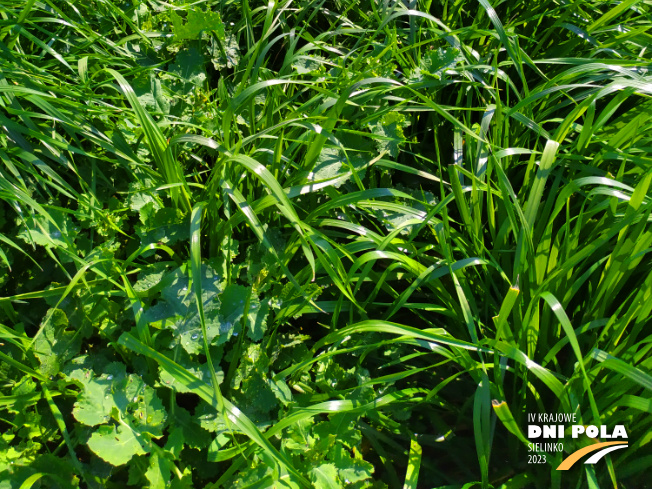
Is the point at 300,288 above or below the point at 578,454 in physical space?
above

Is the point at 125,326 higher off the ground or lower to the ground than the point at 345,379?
higher

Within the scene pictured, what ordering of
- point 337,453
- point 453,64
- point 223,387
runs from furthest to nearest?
point 453,64, point 223,387, point 337,453

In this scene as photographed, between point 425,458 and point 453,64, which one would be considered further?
point 453,64

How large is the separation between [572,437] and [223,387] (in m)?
0.80

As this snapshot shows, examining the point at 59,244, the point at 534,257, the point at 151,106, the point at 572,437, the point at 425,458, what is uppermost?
the point at 151,106

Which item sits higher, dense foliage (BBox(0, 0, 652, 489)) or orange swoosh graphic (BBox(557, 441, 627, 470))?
dense foliage (BBox(0, 0, 652, 489))

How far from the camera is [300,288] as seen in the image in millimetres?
1202

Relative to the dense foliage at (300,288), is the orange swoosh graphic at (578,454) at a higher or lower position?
lower

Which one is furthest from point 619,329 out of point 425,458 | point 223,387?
point 223,387

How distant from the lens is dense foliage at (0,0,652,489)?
1.16 m

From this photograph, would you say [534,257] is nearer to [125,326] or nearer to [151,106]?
[125,326]

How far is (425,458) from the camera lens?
4.42 ft

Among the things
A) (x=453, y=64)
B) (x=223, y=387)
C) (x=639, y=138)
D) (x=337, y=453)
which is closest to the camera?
(x=337, y=453)

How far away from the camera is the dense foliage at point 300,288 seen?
45.7 inches
